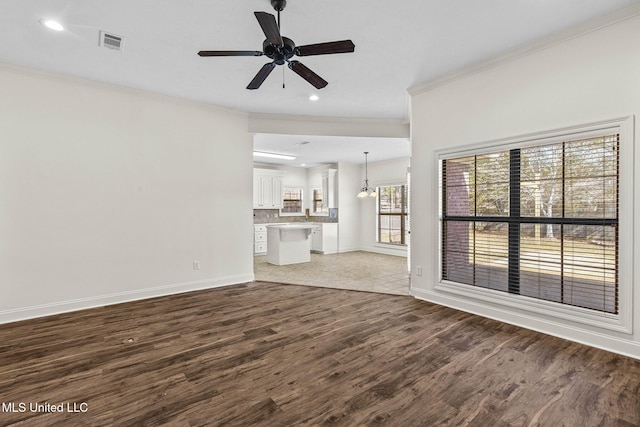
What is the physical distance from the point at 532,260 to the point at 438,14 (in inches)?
101

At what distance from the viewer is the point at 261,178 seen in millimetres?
8867

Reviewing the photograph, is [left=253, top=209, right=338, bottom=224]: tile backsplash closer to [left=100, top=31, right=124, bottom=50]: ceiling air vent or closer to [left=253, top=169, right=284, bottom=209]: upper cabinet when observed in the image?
[left=253, top=169, right=284, bottom=209]: upper cabinet

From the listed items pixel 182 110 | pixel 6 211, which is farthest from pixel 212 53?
pixel 6 211

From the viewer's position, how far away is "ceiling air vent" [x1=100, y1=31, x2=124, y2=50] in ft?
9.45

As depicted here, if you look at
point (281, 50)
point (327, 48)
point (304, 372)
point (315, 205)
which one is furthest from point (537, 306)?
point (315, 205)

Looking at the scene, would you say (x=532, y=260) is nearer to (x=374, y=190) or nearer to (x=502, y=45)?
(x=502, y=45)

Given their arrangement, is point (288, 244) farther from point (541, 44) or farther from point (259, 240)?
point (541, 44)

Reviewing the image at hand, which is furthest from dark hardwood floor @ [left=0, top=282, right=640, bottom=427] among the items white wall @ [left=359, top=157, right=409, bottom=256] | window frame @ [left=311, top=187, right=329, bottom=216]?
window frame @ [left=311, top=187, right=329, bottom=216]

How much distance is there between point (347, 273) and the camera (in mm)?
5914

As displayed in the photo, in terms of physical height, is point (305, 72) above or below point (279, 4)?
below

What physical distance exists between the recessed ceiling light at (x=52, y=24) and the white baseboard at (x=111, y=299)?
3.01 metres

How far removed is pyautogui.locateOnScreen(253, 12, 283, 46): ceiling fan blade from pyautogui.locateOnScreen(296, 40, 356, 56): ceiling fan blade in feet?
0.70

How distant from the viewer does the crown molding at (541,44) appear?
2.59 meters

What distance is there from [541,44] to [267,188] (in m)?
7.10
